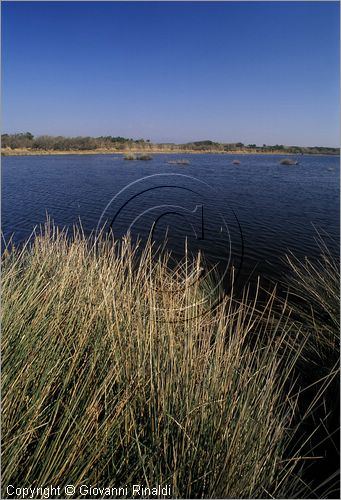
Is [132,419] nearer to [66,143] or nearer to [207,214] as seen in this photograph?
[207,214]

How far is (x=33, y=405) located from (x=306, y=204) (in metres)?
18.5

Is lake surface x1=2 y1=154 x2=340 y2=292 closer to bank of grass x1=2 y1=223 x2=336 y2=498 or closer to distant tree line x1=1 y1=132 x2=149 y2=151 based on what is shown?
bank of grass x1=2 y1=223 x2=336 y2=498

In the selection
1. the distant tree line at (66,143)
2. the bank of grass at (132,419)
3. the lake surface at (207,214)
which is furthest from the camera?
Result: the distant tree line at (66,143)

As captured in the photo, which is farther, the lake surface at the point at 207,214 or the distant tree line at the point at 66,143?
the distant tree line at the point at 66,143

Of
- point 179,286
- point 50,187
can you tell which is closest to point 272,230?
point 179,286

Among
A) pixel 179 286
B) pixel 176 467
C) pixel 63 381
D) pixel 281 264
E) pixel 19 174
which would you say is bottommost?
pixel 281 264

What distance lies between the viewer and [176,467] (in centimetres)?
196

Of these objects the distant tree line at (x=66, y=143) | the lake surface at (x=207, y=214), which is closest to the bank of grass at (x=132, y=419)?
the lake surface at (x=207, y=214)

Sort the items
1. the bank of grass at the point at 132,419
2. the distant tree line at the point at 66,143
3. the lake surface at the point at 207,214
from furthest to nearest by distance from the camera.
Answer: the distant tree line at the point at 66,143 < the lake surface at the point at 207,214 < the bank of grass at the point at 132,419

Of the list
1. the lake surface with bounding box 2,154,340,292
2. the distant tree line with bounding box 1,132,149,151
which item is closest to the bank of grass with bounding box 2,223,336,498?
the lake surface with bounding box 2,154,340,292

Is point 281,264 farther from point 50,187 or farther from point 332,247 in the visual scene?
point 50,187

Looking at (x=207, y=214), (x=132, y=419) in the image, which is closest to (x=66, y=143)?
(x=207, y=214)

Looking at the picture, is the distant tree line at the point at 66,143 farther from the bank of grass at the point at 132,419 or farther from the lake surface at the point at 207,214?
the bank of grass at the point at 132,419

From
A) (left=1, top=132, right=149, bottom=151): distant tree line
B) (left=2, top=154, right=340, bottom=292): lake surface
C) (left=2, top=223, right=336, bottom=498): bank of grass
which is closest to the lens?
(left=2, top=223, right=336, bottom=498): bank of grass
